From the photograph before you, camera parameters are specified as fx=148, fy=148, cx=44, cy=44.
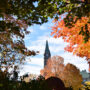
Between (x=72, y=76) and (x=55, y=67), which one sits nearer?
(x=72, y=76)

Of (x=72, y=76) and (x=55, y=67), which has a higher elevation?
(x=55, y=67)

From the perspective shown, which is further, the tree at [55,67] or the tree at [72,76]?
the tree at [55,67]

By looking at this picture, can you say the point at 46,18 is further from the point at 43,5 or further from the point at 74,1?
the point at 74,1

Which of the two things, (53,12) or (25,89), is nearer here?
(25,89)

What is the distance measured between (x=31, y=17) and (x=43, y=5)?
133cm

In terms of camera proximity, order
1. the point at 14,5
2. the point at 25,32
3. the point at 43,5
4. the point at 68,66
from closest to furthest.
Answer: the point at 43,5
the point at 14,5
the point at 25,32
the point at 68,66

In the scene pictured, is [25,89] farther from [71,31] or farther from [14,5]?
[71,31]

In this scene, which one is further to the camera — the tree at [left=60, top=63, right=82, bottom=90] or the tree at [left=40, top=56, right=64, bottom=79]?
the tree at [left=40, top=56, right=64, bottom=79]

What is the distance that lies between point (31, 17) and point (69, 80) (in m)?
29.2

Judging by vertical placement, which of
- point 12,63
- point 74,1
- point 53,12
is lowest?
point 12,63

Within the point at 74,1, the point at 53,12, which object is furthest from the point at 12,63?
the point at 74,1

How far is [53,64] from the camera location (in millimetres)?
50125

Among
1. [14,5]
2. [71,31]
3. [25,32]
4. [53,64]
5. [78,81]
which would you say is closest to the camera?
[14,5]

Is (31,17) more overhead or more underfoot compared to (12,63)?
more overhead
